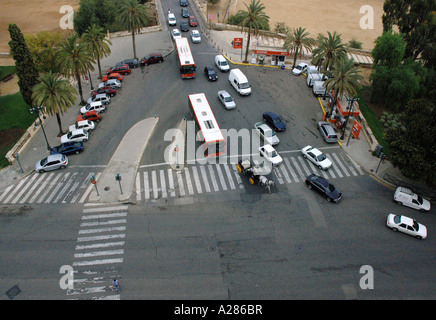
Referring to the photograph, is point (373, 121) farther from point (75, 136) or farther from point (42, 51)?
point (42, 51)

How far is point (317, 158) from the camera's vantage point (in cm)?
4072

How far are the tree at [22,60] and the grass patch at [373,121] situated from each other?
50.5 metres

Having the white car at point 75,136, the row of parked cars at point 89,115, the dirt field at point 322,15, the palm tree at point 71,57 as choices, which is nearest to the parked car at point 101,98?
the row of parked cars at point 89,115

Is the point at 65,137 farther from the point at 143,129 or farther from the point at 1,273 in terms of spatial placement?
the point at 1,273

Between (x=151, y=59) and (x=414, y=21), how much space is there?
158ft

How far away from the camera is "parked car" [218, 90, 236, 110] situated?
165ft

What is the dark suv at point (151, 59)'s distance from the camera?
6269cm

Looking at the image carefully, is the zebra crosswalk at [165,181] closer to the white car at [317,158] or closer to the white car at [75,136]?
the white car at [317,158]

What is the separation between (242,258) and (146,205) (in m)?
12.1

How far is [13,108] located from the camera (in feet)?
174

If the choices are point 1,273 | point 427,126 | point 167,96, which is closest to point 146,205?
point 1,273

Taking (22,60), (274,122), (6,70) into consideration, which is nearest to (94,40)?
(22,60)

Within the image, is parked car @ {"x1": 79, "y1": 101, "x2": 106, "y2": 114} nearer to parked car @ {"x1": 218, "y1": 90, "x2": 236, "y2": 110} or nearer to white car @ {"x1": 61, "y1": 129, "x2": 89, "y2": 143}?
white car @ {"x1": 61, "y1": 129, "x2": 89, "y2": 143}

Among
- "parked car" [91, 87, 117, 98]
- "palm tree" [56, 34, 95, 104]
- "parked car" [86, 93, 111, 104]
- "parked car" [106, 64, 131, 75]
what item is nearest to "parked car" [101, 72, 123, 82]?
"parked car" [106, 64, 131, 75]
